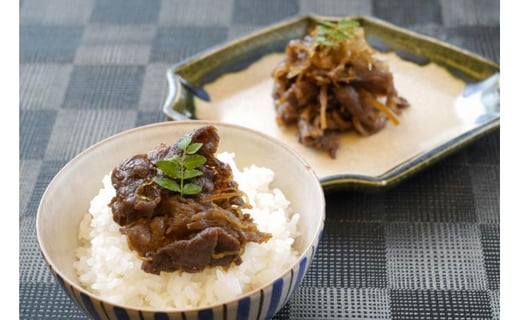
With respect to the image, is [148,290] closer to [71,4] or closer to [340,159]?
[340,159]

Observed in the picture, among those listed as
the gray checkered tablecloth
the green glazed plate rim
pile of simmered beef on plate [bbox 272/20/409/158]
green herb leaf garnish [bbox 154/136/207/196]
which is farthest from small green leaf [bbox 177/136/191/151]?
pile of simmered beef on plate [bbox 272/20/409/158]

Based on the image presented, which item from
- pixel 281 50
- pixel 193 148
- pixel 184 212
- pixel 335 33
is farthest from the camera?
pixel 281 50

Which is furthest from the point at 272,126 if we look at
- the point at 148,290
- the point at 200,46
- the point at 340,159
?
the point at 148,290

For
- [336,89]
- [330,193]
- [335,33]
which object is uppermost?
[335,33]

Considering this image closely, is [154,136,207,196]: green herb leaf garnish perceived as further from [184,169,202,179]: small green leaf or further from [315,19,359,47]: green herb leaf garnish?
[315,19,359,47]: green herb leaf garnish

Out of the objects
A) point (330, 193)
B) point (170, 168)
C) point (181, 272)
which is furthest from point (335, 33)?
point (181, 272)

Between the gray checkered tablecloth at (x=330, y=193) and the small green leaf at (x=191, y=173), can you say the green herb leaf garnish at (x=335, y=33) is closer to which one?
the gray checkered tablecloth at (x=330, y=193)

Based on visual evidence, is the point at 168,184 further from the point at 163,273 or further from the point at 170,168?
the point at 163,273
